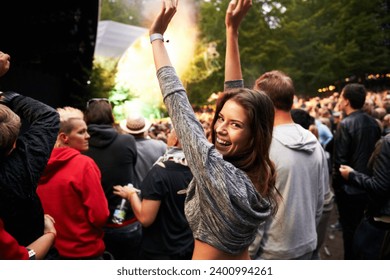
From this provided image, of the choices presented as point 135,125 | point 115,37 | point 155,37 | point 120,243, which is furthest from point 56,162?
point 115,37

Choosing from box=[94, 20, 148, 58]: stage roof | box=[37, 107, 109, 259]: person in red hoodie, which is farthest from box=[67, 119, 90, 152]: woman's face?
box=[94, 20, 148, 58]: stage roof

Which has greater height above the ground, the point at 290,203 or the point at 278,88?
the point at 278,88

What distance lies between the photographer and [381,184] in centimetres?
259

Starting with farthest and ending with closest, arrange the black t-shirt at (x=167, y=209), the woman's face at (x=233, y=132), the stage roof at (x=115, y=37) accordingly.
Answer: the stage roof at (x=115, y=37) < the black t-shirt at (x=167, y=209) < the woman's face at (x=233, y=132)

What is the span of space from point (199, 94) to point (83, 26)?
19923 mm

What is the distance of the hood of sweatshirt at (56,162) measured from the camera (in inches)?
90.7

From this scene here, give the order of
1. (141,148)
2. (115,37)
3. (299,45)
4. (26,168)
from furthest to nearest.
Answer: (299,45) < (115,37) < (141,148) < (26,168)

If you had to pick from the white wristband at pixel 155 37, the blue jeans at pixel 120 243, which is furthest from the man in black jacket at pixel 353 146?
the white wristband at pixel 155 37

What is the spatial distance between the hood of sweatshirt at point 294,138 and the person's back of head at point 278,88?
0.12 meters

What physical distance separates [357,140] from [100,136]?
8.30 ft

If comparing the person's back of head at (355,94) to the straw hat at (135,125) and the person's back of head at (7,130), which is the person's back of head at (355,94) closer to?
the straw hat at (135,125)

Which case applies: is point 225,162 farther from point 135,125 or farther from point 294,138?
point 135,125

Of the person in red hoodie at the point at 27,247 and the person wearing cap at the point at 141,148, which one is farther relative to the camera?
the person wearing cap at the point at 141,148
